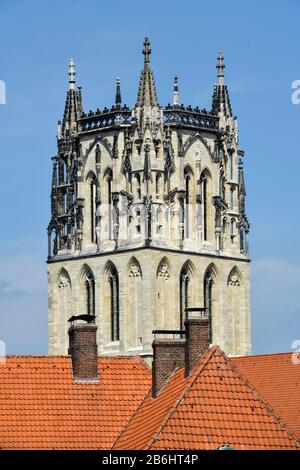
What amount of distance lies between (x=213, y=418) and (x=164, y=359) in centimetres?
574

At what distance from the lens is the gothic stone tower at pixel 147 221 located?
11288cm

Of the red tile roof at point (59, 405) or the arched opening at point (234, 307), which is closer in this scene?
the red tile roof at point (59, 405)

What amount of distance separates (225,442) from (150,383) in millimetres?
8248

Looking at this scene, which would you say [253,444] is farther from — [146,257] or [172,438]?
[146,257]

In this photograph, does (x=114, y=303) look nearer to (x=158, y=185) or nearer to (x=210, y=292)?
(x=210, y=292)

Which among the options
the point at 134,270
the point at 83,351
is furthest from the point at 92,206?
the point at 83,351

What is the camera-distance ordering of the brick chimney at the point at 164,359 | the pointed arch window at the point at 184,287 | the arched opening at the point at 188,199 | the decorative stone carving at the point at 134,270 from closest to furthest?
the brick chimney at the point at 164,359 < the decorative stone carving at the point at 134,270 < the pointed arch window at the point at 184,287 < the arched opening at the point at 188,199

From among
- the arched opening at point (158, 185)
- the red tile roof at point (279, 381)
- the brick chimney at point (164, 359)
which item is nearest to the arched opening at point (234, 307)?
the arched opening at point (158, 185)

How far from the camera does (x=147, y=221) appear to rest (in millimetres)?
112500

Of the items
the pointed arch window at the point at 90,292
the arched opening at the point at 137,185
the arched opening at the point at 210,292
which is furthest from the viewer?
the arched opening at the point at 210,292

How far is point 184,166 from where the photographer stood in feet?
376

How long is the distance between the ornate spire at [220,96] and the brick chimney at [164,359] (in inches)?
2103

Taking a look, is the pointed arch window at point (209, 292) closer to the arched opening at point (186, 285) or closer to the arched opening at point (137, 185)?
the arched opening at point (186, 285)
